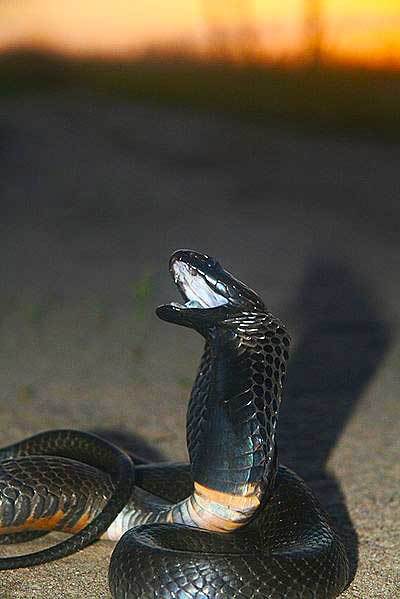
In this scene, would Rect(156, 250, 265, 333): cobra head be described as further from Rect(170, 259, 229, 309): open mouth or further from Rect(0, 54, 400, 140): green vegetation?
Rect(0, 54, 400, 140): green vegetation

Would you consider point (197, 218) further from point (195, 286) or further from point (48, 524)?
point (195, 286)

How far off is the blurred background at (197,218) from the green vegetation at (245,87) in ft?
0.12

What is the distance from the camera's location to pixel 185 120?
1700 cm

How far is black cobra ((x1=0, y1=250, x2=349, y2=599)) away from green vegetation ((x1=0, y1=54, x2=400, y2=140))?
11664mm

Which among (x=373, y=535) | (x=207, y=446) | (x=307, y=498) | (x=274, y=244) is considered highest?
(x=207, y=446)

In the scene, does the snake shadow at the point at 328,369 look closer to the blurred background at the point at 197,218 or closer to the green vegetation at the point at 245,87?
the blurred background at the point at 197,218

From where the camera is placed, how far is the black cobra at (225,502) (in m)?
3.20

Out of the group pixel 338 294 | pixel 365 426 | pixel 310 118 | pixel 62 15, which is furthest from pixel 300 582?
pixel 310 118

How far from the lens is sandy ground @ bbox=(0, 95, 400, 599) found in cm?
508

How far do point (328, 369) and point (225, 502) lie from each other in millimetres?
3539

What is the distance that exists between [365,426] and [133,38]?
10.2 meters

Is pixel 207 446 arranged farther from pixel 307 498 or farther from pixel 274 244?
pixel 274 244

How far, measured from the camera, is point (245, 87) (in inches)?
640

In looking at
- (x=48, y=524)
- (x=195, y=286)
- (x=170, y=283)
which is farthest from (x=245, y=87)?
(x=195, y=286)
